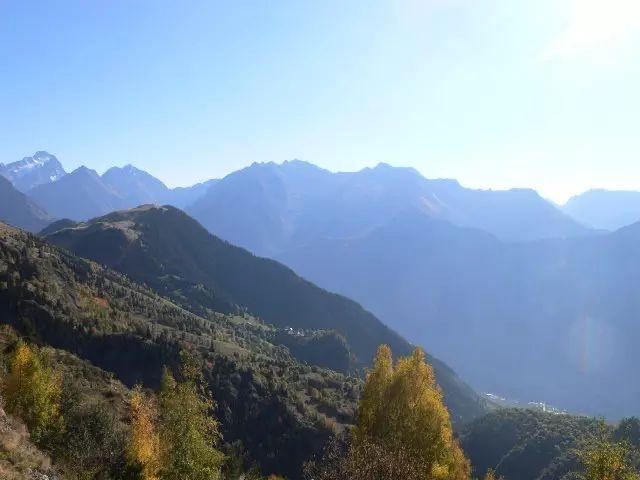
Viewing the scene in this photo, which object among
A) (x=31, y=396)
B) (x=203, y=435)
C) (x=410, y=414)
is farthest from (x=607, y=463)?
(x=31, y=396)

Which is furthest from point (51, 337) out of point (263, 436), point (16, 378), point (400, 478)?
point (400, 478)

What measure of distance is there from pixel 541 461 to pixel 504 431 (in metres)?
27.2

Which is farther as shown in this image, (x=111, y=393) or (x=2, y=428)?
(x=111, y=393)

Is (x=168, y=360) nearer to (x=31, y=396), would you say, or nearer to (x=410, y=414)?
(x=31, y=396)

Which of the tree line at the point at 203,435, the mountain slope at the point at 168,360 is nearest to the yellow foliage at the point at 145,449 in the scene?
the tree line at the point at 203,435

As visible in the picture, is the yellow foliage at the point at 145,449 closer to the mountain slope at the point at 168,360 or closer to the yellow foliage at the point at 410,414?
the yellow foliage at the point at 410,414

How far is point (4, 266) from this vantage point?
11262cm

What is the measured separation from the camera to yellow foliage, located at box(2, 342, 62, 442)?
148 feet

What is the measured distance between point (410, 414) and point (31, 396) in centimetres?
3512

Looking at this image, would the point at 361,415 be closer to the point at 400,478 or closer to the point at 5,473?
the point at 400,478

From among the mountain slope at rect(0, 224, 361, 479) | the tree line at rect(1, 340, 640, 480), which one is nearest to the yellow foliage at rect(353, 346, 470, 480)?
the tree line at rect(1, 340, 640, 480)

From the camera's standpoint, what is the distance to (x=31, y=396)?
4688 centimetres

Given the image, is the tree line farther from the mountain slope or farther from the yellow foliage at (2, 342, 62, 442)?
the mountain slope

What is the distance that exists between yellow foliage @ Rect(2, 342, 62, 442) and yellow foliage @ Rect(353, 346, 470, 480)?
28.3 m
